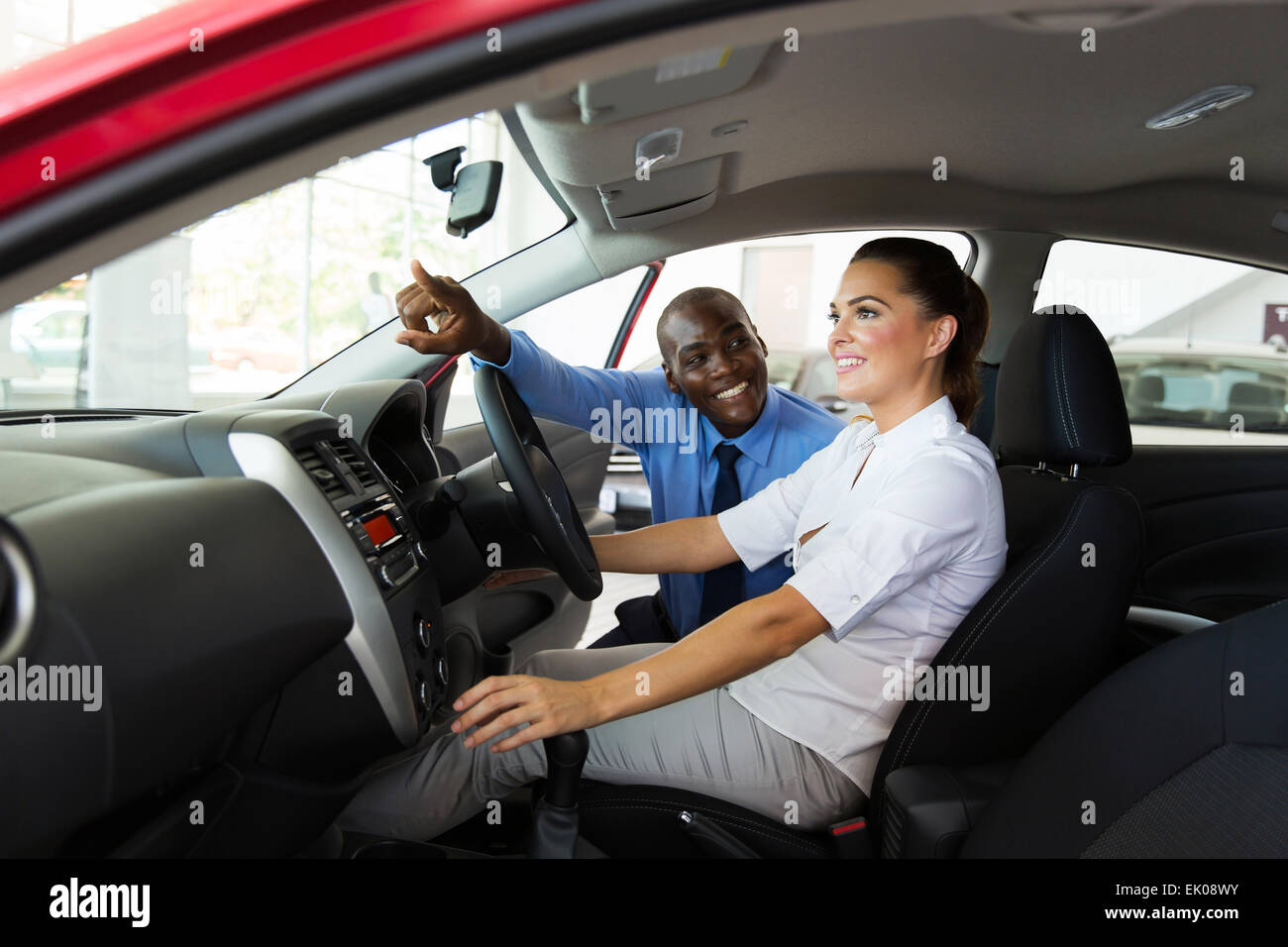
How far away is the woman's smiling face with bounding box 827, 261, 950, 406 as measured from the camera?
58.3 inches

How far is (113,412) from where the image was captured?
5.26 feet

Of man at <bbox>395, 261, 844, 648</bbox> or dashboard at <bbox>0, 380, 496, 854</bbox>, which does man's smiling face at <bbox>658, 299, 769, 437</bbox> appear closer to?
man at <bbox>395, 261, 844, 648</bbox>

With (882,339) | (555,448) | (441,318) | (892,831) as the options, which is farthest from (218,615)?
(555,448)

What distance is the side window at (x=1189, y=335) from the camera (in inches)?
106

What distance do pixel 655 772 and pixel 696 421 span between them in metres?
1.01

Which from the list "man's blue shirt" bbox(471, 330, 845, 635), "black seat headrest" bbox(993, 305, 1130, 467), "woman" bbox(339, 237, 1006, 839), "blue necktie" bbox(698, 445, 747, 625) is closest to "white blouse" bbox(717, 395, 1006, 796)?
"woman" bbox(339, 237, 1006, 839)

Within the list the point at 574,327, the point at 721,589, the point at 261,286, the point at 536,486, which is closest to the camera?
the point at 536,486

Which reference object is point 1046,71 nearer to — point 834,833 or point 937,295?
point 937,295

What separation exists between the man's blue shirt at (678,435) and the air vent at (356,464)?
0.59 metres

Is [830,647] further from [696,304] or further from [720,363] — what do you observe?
[696,304]

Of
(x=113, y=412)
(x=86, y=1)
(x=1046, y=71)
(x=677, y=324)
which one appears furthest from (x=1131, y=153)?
(x=86, y=1)

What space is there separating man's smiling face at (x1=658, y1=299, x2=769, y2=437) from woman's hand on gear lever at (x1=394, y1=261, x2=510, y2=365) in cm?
58

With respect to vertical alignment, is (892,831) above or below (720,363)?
below

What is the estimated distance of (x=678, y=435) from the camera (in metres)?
2.21
